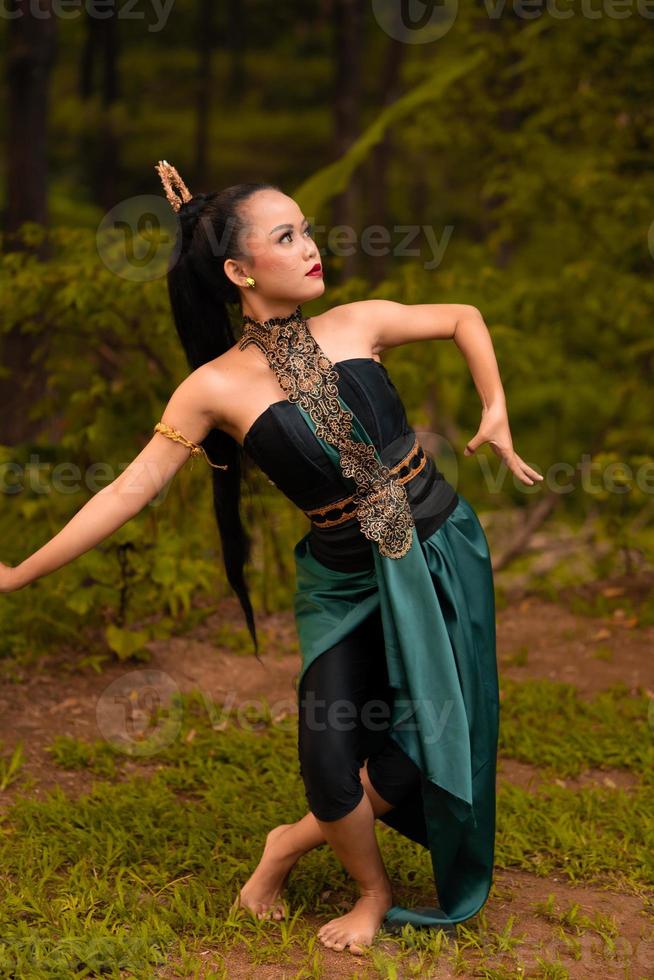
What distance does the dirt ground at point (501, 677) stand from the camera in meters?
3.03

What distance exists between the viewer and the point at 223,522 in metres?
3.24

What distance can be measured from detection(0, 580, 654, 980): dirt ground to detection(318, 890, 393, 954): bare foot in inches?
Answer: 1.4

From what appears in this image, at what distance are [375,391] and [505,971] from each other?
1.42 m

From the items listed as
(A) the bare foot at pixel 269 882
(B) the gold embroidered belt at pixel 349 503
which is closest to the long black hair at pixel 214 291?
(B) the gold embroidered belt at pixel 349 503

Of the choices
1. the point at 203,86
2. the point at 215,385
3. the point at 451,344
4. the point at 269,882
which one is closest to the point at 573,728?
the point at 269,882

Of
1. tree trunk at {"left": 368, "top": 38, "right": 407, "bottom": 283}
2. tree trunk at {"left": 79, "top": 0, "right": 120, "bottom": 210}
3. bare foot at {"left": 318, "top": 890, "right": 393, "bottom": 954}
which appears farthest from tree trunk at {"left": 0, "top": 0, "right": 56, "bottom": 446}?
tree trunk at {"left": 79, "top": 0, "right": 120, "bottom": 210}

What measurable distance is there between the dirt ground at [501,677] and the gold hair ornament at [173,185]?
6.11 ft

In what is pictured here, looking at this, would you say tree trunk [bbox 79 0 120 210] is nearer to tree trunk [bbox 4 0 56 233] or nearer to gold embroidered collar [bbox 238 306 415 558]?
tree trunk [bbox 4 0 56 233]

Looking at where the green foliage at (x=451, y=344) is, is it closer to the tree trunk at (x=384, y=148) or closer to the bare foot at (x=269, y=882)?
the tree trunk at (x=384, y=148)

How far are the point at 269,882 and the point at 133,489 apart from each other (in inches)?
44.2

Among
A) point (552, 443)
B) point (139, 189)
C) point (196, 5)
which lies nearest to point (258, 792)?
point (552, 443)

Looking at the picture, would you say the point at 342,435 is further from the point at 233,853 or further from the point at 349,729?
the point at 233,853

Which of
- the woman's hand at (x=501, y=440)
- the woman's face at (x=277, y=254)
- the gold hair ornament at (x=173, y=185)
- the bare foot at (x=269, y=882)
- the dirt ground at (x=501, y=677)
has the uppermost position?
the gold hair ornament at (x=173, y=185)

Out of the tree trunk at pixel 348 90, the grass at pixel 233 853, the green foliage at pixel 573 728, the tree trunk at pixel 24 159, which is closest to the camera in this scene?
the grass at pixel 233 853
